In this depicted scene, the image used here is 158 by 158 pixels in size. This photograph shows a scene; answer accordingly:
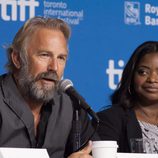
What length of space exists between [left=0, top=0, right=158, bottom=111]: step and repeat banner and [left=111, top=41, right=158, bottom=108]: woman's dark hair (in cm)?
43

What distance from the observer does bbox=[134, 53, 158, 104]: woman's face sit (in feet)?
8.08

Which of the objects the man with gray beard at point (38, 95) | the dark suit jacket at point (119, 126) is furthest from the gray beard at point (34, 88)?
the dark suit jacket at point (119, 126)

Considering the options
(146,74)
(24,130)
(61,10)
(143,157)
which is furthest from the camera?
(61,10)

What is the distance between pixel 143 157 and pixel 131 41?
5.20 ft

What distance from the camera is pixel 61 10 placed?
Answer: 9.69ft

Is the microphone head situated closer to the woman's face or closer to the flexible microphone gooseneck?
the flexible microphone gooseneck

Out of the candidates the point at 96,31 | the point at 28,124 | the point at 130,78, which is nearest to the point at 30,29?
the point at 28,124

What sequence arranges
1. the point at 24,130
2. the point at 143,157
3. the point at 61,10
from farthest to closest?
the point at 61,10, the point at 24,130, the point at 143,157

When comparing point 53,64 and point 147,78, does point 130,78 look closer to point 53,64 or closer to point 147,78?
point 147,78

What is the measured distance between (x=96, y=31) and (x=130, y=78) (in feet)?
2.04

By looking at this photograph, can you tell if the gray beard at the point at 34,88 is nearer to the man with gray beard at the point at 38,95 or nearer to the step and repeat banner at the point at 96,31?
the man with gray beard at the point at 38,95

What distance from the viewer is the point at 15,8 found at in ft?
9.46

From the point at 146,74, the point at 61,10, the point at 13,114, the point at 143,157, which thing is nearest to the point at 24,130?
the point at 13,114

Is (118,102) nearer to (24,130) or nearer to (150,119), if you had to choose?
(150,119)
